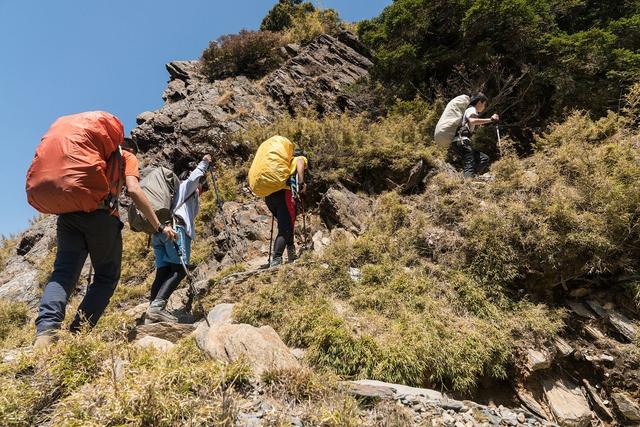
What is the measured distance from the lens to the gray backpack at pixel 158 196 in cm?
442

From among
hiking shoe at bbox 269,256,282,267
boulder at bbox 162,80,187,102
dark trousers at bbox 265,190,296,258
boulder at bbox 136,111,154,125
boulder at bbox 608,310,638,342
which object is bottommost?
boulder at bbox 608,310,638,342

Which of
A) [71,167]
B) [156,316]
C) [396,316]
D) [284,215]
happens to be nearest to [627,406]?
[396,316]

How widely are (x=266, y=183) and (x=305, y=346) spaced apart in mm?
2706

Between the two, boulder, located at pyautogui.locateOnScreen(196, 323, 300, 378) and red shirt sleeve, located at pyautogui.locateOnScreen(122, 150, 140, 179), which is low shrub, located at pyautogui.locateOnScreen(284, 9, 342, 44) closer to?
red shirt sleeve, located at pyautogui.locateOnScreen(122, 150, 140, 179)

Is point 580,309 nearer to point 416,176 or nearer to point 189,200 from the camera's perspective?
point 416,176

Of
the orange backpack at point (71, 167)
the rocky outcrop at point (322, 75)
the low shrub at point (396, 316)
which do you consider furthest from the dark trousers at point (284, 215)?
the rocky outcrop at point (322, 75)

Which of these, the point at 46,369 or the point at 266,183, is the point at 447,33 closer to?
the point at 266,183

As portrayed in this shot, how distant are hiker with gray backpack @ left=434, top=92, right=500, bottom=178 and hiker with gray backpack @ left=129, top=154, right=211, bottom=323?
15.8 ft

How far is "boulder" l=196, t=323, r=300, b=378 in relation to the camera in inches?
106

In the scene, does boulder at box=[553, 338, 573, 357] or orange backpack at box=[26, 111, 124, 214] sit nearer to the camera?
orange backpack at box=[26, 111, 124, 214]

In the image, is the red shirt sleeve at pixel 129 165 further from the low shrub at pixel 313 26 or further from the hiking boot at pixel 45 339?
the low shrub at pixel 313 26

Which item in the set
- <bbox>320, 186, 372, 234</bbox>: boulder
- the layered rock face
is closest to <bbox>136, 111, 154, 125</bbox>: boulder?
the layered rock face

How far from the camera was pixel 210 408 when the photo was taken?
194 cm

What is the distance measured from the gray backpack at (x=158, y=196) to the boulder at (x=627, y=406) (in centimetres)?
543
